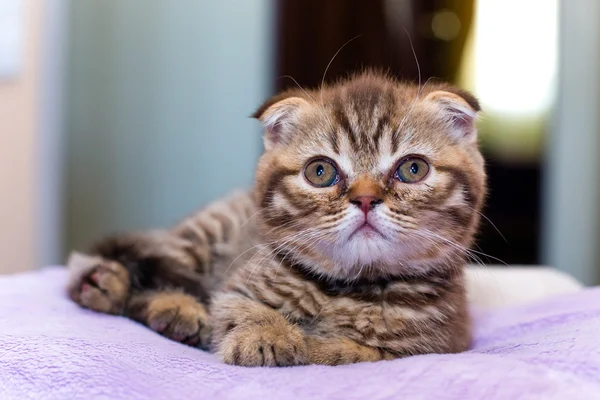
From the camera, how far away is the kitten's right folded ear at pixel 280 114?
3.86 ft

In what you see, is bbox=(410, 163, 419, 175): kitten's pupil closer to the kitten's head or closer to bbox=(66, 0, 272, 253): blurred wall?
the kitten's head

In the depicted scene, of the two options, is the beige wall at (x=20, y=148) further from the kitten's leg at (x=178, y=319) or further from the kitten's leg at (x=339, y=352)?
the kitten's leg at (x=339, y=352)

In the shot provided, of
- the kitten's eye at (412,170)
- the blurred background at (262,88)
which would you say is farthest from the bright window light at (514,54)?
the kitten's eye at (412,170)

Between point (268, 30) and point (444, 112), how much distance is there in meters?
2.25

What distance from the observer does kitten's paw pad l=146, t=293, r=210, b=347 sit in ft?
3.95

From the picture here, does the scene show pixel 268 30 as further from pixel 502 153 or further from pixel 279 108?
pixel 279 108

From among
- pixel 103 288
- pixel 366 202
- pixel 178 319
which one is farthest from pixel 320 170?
pixel 103 288

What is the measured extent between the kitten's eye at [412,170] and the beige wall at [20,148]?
197cm

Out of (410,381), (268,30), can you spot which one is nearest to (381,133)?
(410,381)

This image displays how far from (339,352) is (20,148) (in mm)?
2012

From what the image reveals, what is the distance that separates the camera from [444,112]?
3.81 ft

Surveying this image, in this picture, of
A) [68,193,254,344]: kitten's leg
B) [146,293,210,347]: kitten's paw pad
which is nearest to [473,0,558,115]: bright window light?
[68,193,254,344]: kitten's leg

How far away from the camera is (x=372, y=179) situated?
104cm

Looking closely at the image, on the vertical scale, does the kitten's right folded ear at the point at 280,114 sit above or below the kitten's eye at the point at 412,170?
above
